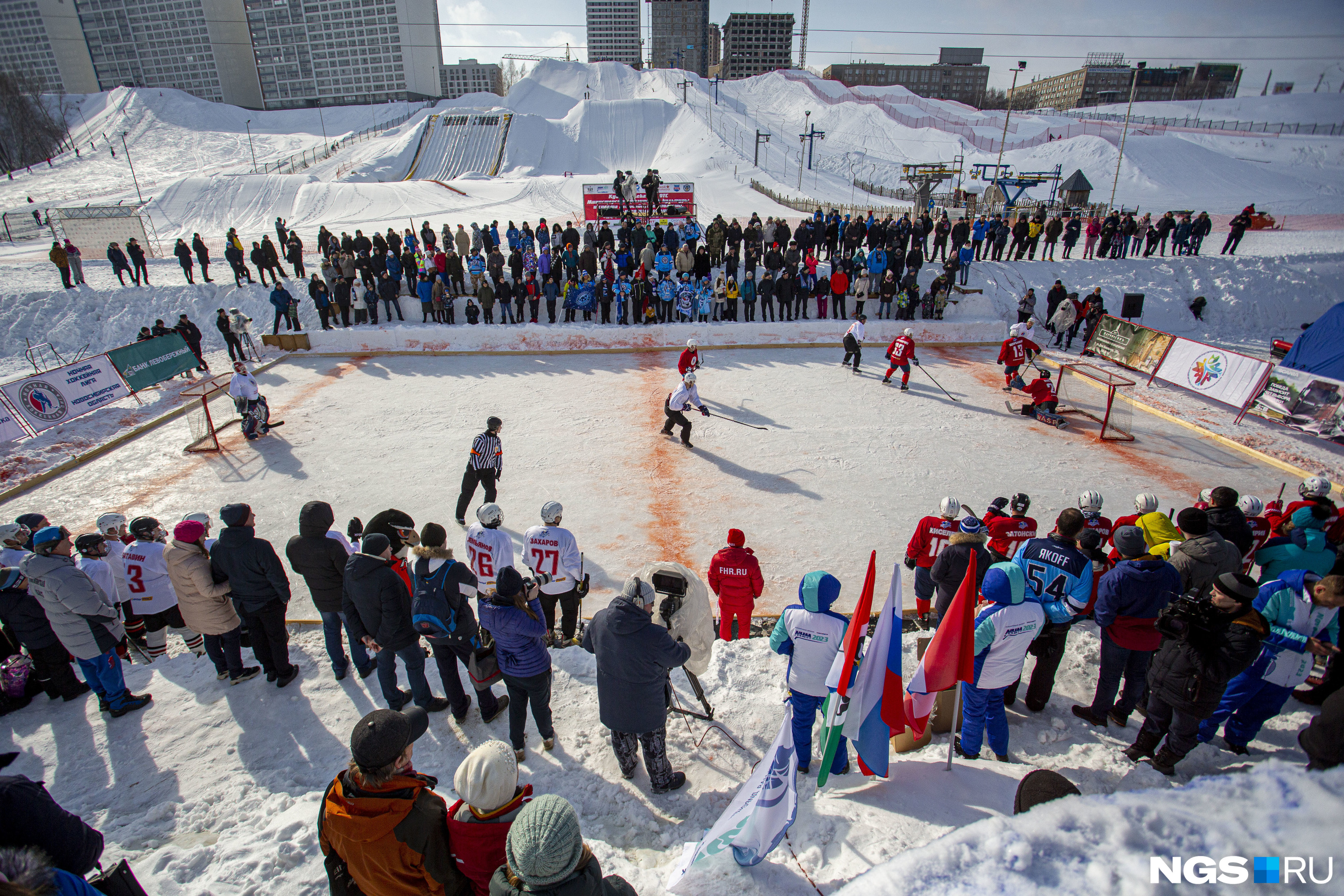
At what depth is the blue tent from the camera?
1062cm

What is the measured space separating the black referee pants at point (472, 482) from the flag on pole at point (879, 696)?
17.3ft

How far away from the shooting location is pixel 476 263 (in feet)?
53.8

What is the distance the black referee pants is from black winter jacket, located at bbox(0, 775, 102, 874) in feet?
16.8

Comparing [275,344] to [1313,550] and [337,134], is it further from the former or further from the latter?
[337,134]

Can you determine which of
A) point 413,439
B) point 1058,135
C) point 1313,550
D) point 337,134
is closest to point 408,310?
point 413,439

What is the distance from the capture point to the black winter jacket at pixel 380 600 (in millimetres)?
4160

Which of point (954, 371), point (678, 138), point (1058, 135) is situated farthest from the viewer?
point (1058, 135)

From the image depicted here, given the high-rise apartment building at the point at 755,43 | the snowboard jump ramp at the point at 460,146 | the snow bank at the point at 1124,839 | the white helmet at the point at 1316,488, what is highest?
the high-rise apartment building at the point at 755,43

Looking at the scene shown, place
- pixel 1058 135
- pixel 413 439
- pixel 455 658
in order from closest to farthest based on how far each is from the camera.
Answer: pixel 455 658 < pixel 413 439 < pixel 1058 135

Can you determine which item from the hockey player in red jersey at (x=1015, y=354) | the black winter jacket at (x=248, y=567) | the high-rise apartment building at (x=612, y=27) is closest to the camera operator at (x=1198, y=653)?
the black winter jacket at (x=248, y=567)

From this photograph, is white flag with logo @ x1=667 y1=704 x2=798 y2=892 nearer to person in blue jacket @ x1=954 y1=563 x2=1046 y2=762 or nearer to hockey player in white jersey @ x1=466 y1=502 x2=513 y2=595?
person in blue jacket @ x1=954 y1=563 x2=1046 y2=762

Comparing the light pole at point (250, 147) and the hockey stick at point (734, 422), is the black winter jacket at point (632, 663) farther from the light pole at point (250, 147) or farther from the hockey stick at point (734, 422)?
the light pole at point (250, 147)

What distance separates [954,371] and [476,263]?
1253 cm

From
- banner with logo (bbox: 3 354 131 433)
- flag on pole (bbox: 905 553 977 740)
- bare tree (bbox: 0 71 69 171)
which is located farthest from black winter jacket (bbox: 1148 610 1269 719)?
bare tree (bbox: 0 71 69 171)
